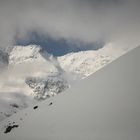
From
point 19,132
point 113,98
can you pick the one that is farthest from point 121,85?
point 19,132

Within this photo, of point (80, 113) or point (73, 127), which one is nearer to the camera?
point (73, 127)

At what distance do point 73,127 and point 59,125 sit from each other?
3.88 m

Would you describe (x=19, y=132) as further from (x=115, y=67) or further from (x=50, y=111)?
(x=115, y=67)

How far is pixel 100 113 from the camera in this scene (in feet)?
106

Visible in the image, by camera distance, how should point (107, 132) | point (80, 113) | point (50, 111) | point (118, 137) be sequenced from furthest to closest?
point (50, 111) < point (80, 113) < point (107, 132) < point (118, 137)

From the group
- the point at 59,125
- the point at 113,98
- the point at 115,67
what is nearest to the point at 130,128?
the point at 113,98

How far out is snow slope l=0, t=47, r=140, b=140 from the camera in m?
27.8

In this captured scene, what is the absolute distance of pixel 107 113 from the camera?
31.2 meters

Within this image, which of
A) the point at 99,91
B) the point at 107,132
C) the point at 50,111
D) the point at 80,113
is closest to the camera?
the point at 107,132

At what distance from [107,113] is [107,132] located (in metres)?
3.97

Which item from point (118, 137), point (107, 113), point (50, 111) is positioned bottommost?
point (118, 137)

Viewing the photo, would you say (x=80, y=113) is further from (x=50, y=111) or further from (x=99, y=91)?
(x=50, y=111)

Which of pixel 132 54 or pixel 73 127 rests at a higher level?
pixel 132 54

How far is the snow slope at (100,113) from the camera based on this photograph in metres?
27.8
